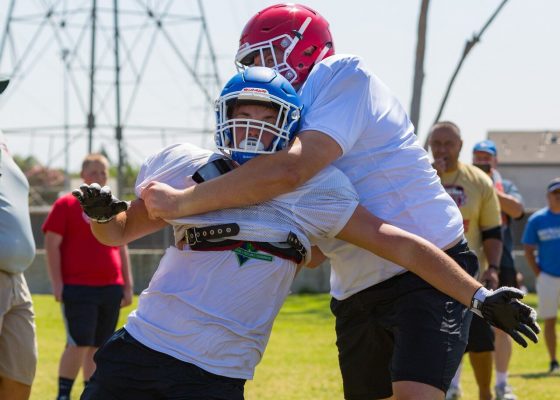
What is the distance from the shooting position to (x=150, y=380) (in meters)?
3.67

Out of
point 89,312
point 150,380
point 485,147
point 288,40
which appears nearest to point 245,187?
point 150,380

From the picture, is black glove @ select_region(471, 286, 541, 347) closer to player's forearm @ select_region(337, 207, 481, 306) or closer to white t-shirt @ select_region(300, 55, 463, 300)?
player's forearm @ select_region(337, 207, 481, 306)

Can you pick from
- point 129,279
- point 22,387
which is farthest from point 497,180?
point 22,387

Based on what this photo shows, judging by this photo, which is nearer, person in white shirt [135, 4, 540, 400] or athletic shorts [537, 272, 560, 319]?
person in white shirt [135, 4, 540, 400]

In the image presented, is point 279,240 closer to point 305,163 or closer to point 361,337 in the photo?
point 305,163

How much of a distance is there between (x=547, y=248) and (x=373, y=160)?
28.8 feet

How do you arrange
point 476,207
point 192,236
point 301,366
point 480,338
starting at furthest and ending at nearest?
1. point 301,366
2. point 476,207
3. point 480,338
4. point 192,236

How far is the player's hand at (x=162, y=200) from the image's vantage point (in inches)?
151

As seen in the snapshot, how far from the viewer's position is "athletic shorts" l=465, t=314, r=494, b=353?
826 centimetres

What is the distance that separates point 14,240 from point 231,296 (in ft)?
8.42

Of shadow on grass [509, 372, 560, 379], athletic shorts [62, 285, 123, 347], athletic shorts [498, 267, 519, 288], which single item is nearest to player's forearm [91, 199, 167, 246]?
athletic shorts [62, 285, 123, 347]

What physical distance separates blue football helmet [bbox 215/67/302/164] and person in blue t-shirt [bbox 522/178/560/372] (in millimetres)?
9009

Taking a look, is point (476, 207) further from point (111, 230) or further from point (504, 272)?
point (111, 230)

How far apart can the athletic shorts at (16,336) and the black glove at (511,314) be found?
3.11m
